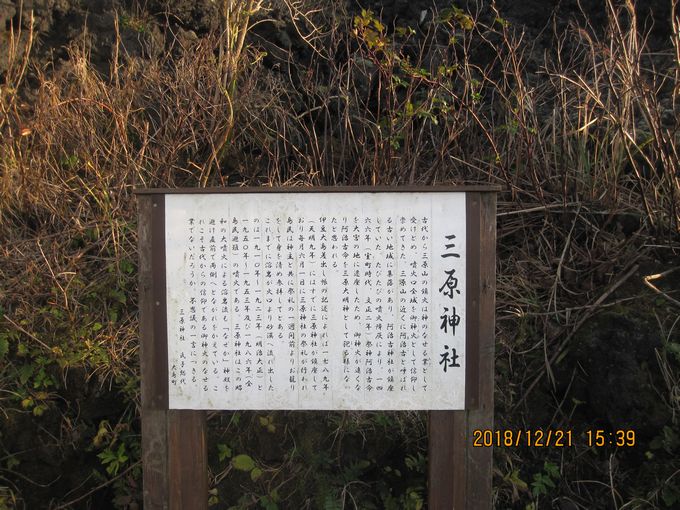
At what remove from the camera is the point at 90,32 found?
4.77 meters

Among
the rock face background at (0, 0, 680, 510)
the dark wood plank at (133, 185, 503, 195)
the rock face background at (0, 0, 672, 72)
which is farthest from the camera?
the rock face background at (0, 0, 672, 72)

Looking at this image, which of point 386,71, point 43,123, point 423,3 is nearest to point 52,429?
point 43,123

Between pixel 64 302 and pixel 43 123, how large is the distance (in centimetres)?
146

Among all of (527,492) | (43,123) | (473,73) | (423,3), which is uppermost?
(423,3)

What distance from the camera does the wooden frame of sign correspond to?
2355mm

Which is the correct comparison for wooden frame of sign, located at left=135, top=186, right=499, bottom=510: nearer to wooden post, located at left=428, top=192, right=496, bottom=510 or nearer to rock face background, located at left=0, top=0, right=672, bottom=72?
wooden post, located at left=428, top=192, right=496, bottom=510

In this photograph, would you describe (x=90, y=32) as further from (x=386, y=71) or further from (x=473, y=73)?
(x=473, y=73)

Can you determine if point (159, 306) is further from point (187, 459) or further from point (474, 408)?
point (474, 408)
